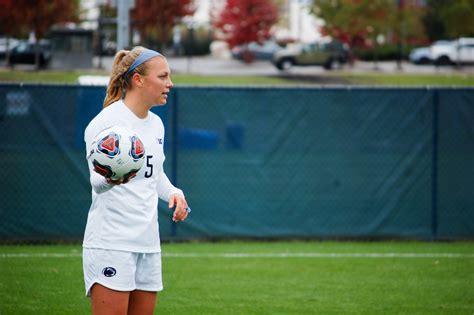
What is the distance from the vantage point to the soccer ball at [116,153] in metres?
4.10

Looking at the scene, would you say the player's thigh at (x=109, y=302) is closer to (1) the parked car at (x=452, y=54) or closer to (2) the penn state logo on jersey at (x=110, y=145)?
(2) the penn state logo on jersey at (x=110, y=145)

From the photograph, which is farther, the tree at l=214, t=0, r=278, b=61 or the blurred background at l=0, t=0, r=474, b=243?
the tree at l=214, t=0, r=278, b=61

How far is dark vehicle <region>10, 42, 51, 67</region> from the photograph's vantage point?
36531 millimetres

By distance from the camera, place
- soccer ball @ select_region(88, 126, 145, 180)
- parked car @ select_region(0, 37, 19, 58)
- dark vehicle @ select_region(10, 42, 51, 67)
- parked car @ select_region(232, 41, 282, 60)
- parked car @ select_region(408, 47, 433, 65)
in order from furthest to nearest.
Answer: parked car @ select_region(232, 41, 282, 60) → parked car @ select_region(408, 47, 433, 65) → parked car @ select_region(0, 37, 19, 58) → dark vehicle @ select_region(10, 42, 51, 67) → soccer ball @ select_region(88, 126, 145, 180)

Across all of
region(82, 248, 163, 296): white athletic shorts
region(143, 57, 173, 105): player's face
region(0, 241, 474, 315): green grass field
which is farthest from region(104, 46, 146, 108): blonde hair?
region(0, 241, 474, 315): green grass field

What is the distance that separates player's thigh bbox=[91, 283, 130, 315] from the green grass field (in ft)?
9.79

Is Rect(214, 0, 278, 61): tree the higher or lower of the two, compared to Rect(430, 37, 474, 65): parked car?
higher

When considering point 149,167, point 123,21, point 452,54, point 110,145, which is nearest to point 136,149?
point 110,145

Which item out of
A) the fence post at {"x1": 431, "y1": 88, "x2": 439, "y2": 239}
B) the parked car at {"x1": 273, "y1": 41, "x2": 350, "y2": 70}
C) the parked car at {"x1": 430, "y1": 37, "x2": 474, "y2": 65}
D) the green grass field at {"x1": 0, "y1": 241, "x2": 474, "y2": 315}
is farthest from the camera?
the parked car at {"x1": 430, "y1": 37, "x2": 474, "y2": 65}

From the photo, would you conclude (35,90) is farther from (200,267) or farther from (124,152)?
(124,152)

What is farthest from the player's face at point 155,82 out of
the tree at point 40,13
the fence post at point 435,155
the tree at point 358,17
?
the tree at point 358,17

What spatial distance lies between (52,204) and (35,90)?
1493mm

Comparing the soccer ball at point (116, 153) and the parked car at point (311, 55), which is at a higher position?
the parked car at point (311, 55)

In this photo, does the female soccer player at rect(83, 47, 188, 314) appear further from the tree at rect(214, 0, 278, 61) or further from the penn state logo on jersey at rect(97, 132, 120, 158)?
the tree at rect(214, 0, 278, 61)
